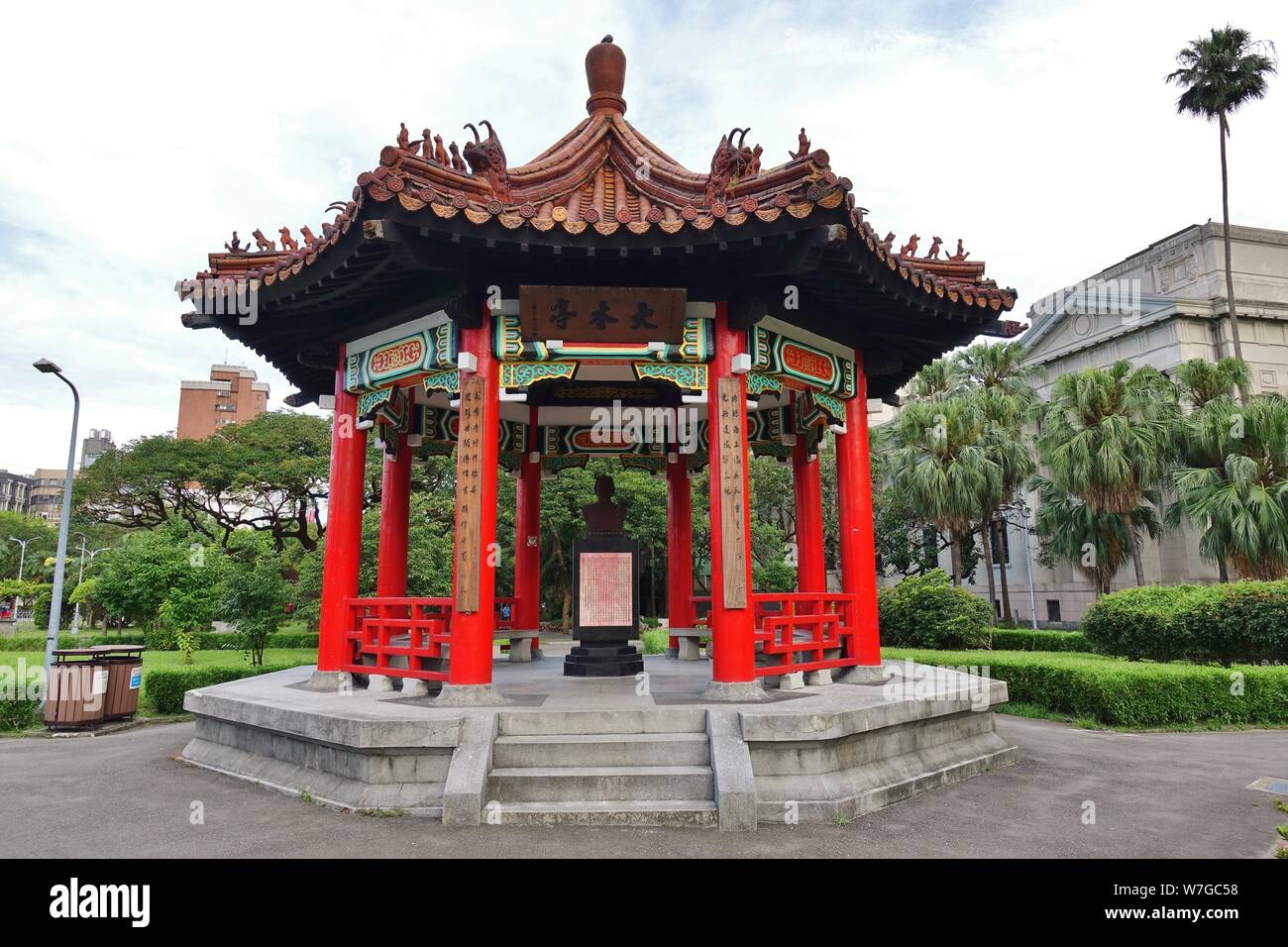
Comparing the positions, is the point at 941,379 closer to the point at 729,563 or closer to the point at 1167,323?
the point at 1167,323

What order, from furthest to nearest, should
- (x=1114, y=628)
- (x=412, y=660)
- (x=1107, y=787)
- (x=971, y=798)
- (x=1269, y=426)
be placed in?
(x=1269, y=426) < (x=1114, y=628) < (x=412, y=660) < (x=1107, y=787) < (x=971, y=798)

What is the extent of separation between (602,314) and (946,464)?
24212 mm

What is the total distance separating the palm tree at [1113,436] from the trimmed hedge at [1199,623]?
809cm

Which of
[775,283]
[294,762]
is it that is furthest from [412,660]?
[775,283]

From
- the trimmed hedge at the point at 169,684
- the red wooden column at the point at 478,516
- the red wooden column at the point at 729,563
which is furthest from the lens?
the trimmed hedge at the point at 169,684

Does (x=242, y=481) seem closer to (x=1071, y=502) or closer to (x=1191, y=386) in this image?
(x=1071, y=502)

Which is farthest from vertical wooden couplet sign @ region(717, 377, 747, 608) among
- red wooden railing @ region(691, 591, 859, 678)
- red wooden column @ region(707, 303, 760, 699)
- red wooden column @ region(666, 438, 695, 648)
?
red wooden column @ region(666, 438, 695, 648)

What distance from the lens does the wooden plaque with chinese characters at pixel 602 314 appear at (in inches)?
352

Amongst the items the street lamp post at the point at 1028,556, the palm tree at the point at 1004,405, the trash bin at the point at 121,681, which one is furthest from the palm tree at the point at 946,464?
the trash bin at the point at 121,681

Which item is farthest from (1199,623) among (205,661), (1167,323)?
(205,661)

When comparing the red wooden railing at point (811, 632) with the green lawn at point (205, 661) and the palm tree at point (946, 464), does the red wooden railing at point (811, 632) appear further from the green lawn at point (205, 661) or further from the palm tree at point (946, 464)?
the palm tree at point (946, 464)
